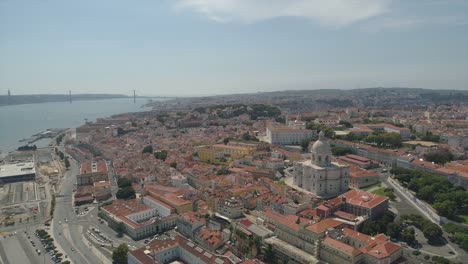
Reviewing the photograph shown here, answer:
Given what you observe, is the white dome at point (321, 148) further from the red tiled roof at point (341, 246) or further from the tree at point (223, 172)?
the red tiled roof at point (341, 246)

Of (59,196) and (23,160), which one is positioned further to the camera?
(23,160)

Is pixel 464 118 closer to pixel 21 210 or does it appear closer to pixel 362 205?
pixel 362 205

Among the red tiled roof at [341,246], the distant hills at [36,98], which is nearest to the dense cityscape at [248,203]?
the red tiled roof at [341,246]

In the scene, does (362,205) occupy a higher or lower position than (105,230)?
higher

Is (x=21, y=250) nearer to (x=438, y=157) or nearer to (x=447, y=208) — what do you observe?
(x=447, y=208)

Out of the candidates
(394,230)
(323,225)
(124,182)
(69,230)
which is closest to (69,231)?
→ (69,230)

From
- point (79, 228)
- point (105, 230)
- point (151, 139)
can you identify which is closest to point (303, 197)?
point (105, 230)

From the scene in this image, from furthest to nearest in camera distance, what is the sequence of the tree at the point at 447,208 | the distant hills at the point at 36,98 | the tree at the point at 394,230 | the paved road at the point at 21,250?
the distant hills at the point at 36,98 → the tree at the point at 447,208 → the tree at the point at 394,230 → the paved road at the point at 21,250
